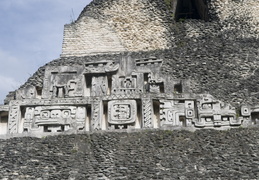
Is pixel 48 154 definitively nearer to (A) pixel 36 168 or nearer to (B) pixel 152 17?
(A) pixel 36 168

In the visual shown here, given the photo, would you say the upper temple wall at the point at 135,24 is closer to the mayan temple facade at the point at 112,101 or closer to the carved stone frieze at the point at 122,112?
the mayan temple facade at the point at 112,101

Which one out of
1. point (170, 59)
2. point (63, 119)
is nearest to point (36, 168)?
point (63, 119)

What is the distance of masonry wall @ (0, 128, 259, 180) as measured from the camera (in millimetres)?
7148


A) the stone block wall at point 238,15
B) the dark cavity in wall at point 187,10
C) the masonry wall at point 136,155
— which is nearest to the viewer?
the masonry wall at point 136,155

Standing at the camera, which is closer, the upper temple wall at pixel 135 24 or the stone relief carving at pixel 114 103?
the stone relief carving at pixel 114 103

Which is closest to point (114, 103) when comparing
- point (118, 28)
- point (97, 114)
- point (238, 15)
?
point (97, 114)

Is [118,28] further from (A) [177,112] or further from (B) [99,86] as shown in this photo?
(A) [177,112]

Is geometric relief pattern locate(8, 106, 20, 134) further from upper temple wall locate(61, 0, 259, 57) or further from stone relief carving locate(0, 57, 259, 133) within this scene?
upper temple wall locate(61, 0, 259, 57)

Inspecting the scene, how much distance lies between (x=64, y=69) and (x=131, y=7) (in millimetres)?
3768

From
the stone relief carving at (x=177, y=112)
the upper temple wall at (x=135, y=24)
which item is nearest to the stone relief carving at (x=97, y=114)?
the stone relief carving at (x=177, y=112)

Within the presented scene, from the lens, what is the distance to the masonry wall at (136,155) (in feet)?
23.5

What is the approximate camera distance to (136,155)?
7.59 meters

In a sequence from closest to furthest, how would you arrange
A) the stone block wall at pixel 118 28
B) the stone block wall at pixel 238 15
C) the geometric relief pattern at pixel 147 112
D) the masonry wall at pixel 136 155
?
the masonry wall at pixel 136 155 < the geometric relief pattern at pixel 147 112 < the stone block wall at pixel 238 15 < the stone block wall at pixel 118 28

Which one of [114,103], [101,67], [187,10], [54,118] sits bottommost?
[54,118]
